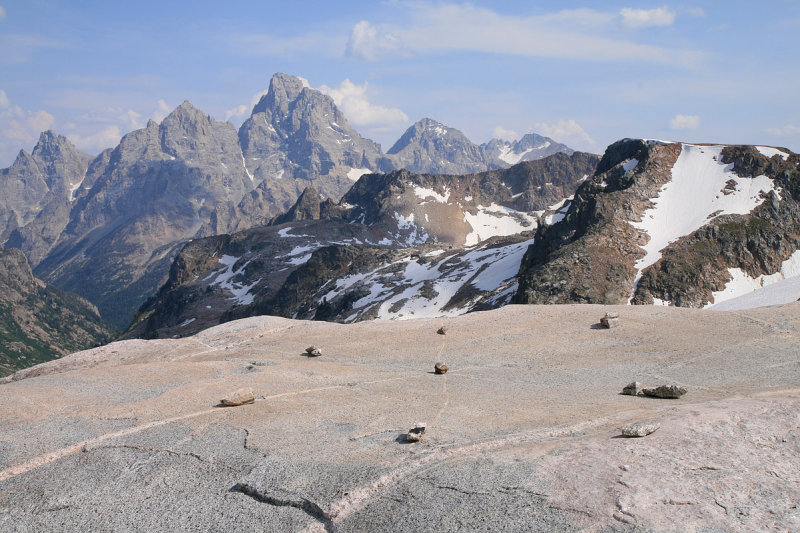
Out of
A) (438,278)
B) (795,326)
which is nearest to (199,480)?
(795,326)

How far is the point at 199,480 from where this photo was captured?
12898mm

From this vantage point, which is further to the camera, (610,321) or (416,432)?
(610,321)

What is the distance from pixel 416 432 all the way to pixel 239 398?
6444mm

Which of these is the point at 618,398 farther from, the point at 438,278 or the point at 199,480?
the point at 438,278

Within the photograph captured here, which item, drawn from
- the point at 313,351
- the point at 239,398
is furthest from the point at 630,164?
the point at 239,398

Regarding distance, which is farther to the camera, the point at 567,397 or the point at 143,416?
the point at 567,397

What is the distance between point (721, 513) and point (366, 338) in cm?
1854

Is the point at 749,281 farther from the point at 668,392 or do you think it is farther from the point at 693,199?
the point at 668,392

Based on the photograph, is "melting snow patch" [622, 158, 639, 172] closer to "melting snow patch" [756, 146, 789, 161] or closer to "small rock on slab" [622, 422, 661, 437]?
"melting snow patch" [756, 146, 789, 161]

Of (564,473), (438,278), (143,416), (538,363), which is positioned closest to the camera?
(564,473)

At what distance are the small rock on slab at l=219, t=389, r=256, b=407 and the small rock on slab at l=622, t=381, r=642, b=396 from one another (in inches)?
501

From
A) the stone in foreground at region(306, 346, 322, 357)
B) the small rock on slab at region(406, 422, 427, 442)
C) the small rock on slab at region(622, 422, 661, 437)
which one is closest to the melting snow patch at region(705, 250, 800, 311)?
the stone in foreground at region(306, 346, 322, 357)

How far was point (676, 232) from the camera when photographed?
9612 centimetres

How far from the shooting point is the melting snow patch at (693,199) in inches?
3772
